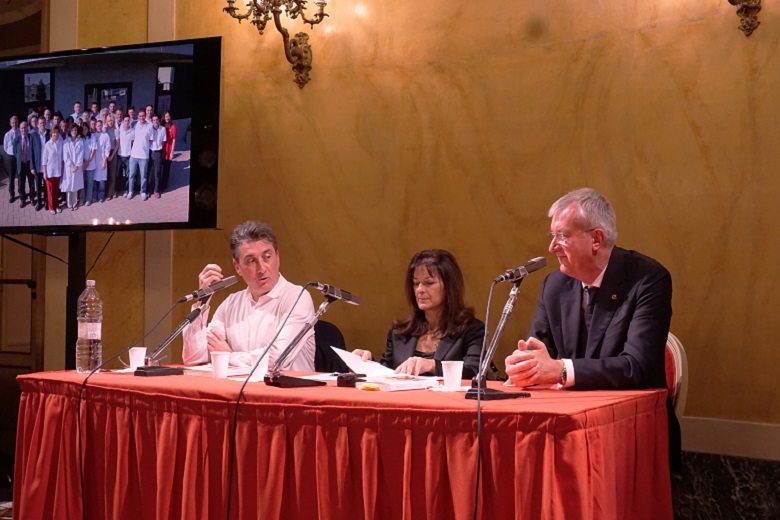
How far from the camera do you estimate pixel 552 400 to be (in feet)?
8.18

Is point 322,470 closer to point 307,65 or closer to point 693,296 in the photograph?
point 693,296

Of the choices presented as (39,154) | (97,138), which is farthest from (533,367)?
(39,154)

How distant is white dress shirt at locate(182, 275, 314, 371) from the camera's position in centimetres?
393

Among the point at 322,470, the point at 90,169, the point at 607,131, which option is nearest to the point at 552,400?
the point at 322,470

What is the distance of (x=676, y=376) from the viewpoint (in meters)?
3.22

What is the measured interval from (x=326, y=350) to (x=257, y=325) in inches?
14.1

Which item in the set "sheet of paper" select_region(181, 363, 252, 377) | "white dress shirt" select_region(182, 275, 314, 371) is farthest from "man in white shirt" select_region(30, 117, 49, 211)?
"sheet of paper" select_region(181, 363, 252, 377)

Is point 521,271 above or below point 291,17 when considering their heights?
below

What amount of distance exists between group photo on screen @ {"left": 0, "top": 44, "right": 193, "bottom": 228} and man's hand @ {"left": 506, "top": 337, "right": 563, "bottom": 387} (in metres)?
2.59

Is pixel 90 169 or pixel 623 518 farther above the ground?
pixel 90 169

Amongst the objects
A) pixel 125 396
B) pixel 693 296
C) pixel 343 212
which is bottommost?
pixel 125 396

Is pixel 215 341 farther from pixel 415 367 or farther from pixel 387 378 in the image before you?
pixel 387 378

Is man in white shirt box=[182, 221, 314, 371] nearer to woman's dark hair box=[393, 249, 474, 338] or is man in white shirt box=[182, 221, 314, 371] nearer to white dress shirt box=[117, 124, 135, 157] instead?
woman's dark hair box=[393, 249, 474, 338]

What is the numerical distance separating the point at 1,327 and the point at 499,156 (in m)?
3.97
